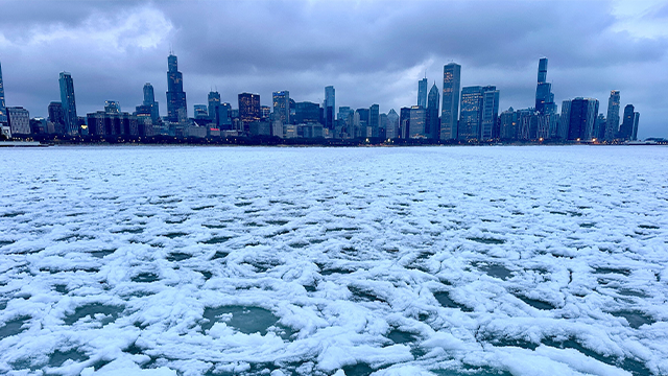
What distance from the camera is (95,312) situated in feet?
11.2

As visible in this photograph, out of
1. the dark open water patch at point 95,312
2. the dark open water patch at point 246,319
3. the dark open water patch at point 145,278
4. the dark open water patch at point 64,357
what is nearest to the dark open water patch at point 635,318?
the dark open water patch at point 246,319

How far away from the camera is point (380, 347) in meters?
2.86

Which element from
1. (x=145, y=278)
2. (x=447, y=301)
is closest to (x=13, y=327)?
(x=145, y=278)

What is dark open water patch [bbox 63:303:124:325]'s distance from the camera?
3.25 m

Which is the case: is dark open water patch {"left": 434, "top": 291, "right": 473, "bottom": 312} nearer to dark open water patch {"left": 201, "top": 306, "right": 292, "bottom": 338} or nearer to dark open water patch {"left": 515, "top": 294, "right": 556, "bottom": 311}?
dark open water patch {"left": 515, "top": 294, "right": 556, "bottom": 311}

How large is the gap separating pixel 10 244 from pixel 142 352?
4.56 metres

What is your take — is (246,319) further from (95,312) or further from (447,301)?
(447,301)

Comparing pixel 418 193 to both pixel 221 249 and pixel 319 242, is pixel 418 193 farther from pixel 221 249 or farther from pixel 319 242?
pixel 221 249

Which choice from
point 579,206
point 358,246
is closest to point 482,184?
point 579,206

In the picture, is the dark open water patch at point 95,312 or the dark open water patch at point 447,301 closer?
the dark open water patch at point 95,312

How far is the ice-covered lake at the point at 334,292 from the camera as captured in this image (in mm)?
2701

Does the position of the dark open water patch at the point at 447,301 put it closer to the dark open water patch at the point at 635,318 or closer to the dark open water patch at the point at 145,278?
the dark open water patch at the point at 635,318

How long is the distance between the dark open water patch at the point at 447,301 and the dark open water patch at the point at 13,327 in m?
4.03

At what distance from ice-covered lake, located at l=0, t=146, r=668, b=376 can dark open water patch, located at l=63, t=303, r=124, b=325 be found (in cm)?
2
